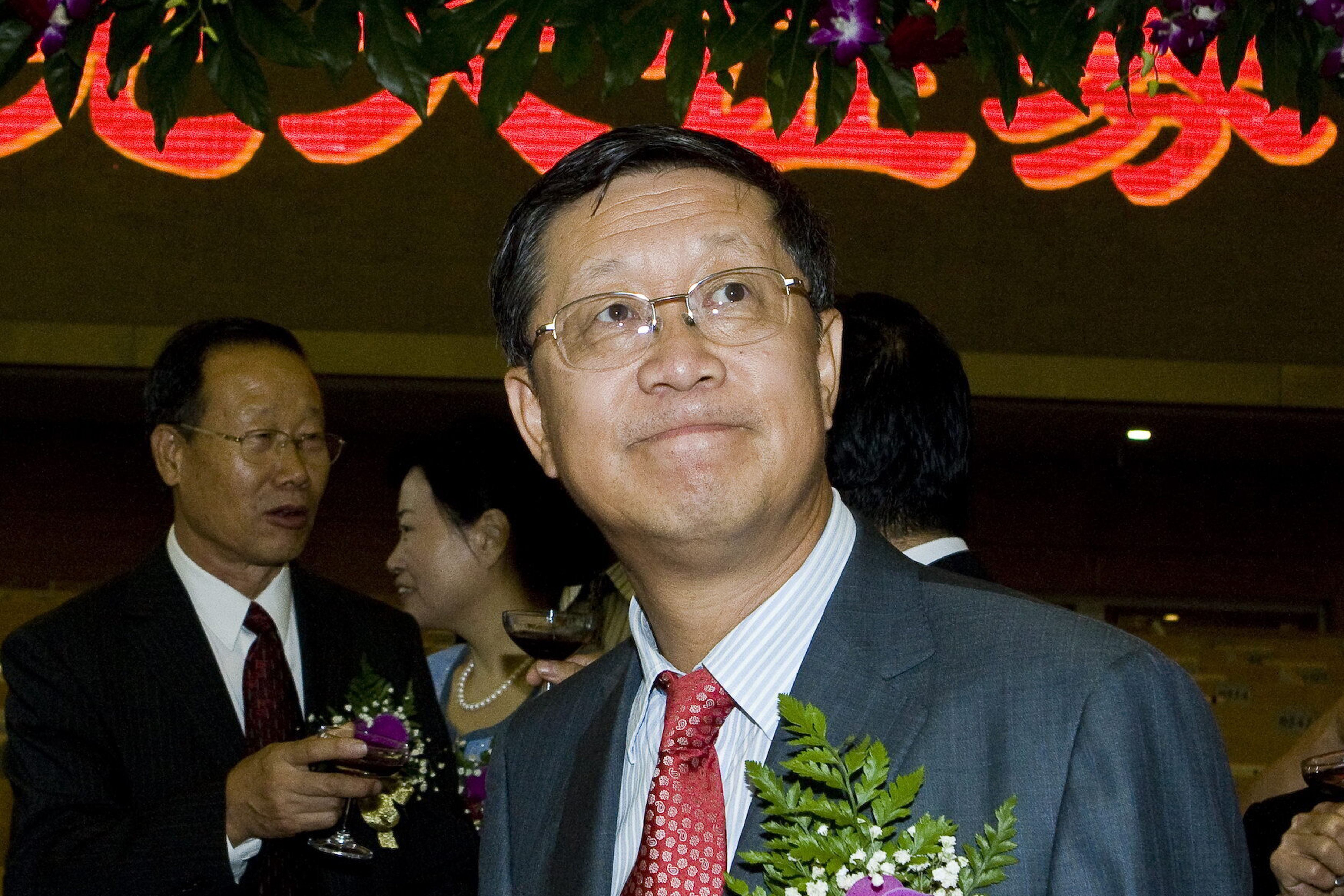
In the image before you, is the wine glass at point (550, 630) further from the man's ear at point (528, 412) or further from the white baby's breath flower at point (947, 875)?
the white baby's breath flower at point (947, 875)

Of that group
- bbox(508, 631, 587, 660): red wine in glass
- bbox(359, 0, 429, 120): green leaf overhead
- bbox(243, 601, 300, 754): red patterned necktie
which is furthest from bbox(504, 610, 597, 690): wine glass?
bbox(359, 0, 429, 120): green leaf overhead

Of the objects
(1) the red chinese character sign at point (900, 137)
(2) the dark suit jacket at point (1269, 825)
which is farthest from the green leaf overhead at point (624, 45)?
(1) the red chinese character sign at point (900, 137)

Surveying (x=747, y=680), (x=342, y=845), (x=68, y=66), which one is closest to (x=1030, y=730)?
(x=747, y=680)

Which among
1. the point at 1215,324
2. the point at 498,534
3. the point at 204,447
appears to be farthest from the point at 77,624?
the point at 1215,324

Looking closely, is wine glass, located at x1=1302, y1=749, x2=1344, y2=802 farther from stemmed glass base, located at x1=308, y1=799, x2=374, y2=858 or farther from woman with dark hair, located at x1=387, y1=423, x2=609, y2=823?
woman with dark hair, located at x1=387, y1=423, x2=609, y2=823

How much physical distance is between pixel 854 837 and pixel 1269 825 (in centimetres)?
164

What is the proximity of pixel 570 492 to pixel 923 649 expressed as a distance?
1.33 feet

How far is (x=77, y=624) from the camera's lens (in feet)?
8.16

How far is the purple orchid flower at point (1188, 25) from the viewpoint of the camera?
1504 mm

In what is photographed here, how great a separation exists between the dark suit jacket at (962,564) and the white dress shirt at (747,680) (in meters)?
0.59

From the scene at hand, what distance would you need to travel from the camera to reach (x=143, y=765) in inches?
94.4

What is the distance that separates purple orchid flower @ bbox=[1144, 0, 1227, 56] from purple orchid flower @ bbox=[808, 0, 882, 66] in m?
0.33

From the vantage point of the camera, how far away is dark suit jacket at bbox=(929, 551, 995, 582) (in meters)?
2.10

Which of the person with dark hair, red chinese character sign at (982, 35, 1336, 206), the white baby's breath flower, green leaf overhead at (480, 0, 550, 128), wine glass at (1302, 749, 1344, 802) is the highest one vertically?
red chinese character sign at (982, 35, 1336, 206)
